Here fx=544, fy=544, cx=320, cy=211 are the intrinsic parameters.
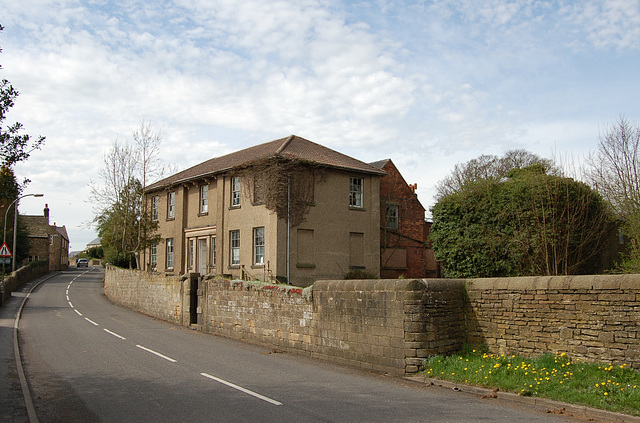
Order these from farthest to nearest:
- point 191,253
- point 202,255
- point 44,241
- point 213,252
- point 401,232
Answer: point 44,241 → point 191,253 → point 202,255 → point 401,232 → point 213,252

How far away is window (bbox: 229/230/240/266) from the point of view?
28.2 metres

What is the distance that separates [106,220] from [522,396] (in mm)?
34397

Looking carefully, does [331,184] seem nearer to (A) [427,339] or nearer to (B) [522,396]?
(A) [427,339]

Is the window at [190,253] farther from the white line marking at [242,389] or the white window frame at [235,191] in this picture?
the white line marking at [242,389]

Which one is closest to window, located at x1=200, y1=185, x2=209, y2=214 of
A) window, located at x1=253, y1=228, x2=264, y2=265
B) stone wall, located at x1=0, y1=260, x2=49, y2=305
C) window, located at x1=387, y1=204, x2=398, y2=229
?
window, located at x1=253, y1=228, x2=264, y2=265

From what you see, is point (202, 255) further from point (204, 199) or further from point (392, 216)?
point (392, 216)

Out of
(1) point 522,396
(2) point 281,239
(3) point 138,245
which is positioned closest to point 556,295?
(1) point 522,396

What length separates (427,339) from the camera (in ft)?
38.1

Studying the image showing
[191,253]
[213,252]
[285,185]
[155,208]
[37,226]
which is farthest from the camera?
[37,226]

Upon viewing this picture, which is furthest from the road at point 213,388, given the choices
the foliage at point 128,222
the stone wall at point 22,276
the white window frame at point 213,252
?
the stone wall at point 22,276

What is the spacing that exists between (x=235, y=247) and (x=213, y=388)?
732 inches

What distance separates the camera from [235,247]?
28375 millimetres

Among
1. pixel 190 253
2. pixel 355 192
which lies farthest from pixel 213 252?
pixel 355 192

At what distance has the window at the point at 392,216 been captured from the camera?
3144cm
